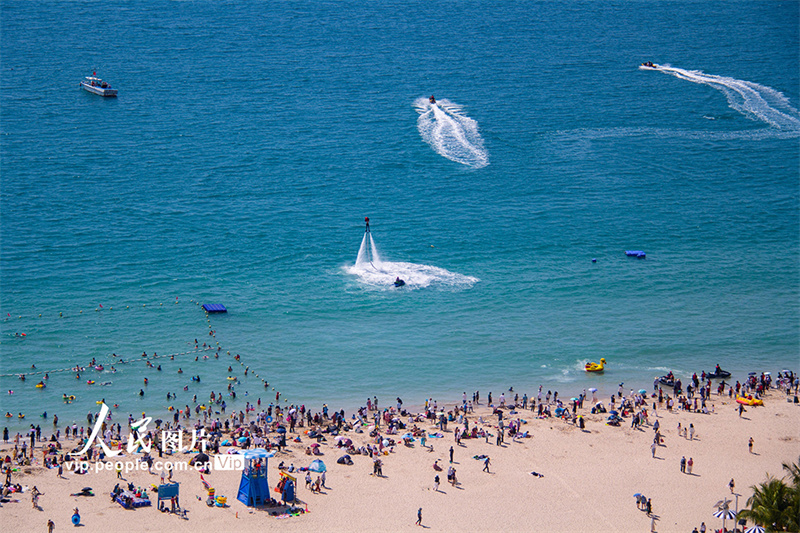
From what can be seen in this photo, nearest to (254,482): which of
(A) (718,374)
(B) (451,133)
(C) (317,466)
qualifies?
(C) (317,466)

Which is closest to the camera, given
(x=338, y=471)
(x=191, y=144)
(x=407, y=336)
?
(x=338, y=471)

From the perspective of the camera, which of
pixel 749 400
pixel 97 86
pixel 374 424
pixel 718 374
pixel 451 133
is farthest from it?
pixel 97 86

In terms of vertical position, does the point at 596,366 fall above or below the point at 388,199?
below

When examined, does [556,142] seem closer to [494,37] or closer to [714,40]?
[494,37]

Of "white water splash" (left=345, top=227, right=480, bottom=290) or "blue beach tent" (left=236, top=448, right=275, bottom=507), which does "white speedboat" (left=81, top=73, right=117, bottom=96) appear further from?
"blue beach tent" (left=236, top=448, right=275, bottom=507)

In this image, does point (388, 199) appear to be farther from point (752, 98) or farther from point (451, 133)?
point (752, 98)

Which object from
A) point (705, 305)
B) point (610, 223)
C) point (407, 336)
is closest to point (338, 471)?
point (407, 336)
